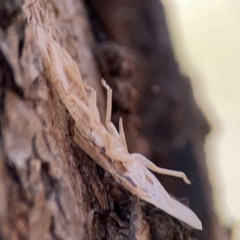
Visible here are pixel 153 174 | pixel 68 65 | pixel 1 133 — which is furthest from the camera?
pixel 153 174

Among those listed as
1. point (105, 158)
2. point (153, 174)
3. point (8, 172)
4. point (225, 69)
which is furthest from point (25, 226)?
point (225, 69)

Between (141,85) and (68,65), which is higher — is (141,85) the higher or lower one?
the lower one

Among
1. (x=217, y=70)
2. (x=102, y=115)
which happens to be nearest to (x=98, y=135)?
(x=102, y=115)

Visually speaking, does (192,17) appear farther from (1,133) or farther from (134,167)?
(1,133)

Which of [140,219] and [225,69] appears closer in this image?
[140,219]

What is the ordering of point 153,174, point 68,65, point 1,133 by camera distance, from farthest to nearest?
1. point 153,174
2. point 68,65
3. point 1,133

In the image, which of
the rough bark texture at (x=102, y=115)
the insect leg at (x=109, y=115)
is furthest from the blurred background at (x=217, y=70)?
the insect leg at (x=109, y=115)
